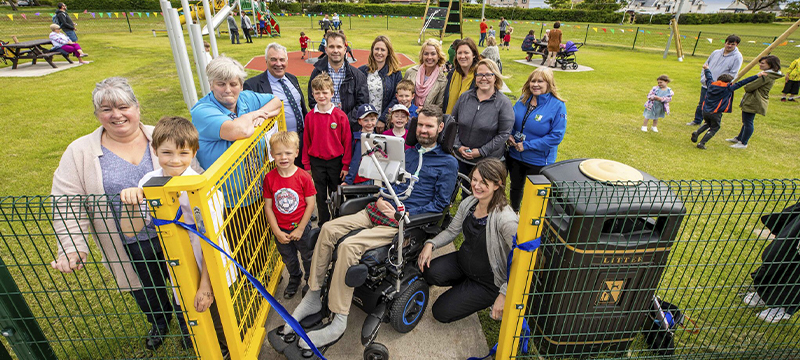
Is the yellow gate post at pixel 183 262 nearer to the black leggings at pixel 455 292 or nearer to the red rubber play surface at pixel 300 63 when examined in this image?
the black leggings at pixel 455 292

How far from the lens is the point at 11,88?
33.1 feet

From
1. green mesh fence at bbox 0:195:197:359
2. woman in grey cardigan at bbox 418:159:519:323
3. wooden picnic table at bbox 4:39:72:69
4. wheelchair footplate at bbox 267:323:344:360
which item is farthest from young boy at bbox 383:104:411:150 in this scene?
wooden picnic table at bbox 4:39:72:69

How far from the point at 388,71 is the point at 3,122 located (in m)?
8.49

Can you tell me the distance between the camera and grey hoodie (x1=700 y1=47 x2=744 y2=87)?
789 centimetres

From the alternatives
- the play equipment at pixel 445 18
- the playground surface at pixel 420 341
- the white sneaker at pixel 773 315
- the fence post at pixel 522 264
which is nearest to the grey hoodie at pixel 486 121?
the playground surface at pixel 420 341

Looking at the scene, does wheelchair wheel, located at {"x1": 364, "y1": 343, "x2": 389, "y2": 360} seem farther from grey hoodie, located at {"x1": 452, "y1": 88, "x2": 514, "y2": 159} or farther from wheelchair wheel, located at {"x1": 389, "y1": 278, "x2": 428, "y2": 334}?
grey hoodie, located at {"x1": 452, "y1": 88, "x2": 514, "y2": 159}

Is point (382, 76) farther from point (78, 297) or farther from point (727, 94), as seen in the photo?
point (727, 94)

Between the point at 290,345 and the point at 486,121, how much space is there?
2724mm

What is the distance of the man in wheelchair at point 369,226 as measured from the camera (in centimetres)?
280

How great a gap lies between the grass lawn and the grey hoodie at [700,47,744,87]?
4.26ft

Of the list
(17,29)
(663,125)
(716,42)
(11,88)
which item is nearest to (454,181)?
(663,125)

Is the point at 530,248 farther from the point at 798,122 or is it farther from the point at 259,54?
the point at 259,54

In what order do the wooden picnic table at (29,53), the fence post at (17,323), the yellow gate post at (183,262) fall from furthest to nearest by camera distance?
the wooden picnic table at (29,53) → the fence post at (17,323) → the yellow gate post at (183,262)

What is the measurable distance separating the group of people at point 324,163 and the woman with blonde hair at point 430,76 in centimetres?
1
